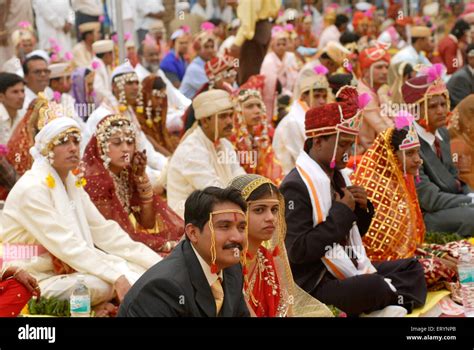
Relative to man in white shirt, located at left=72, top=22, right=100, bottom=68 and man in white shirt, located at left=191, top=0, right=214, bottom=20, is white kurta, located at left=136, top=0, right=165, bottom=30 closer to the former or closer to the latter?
man in white shirt, located at left=72, top=22, right=100, bottom=68

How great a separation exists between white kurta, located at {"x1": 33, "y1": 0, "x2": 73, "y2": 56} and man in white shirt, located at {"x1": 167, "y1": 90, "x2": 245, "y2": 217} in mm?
4969

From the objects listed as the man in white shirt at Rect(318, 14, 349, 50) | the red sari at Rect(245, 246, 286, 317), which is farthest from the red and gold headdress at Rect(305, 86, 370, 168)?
the man in white shirt at Rect(318, 14, 349, 50)

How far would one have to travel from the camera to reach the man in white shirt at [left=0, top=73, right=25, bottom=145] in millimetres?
8117

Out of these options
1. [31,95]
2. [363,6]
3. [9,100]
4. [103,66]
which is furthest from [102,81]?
[363,6]

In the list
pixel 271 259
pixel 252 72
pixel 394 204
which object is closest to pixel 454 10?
pixel 252 72

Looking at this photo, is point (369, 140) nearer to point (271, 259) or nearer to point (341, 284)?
point (341, 284)

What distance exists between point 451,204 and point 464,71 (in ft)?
11.6

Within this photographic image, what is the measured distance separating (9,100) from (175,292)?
14.5 feet

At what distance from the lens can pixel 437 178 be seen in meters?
A: 7.05

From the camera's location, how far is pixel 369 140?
28.1 feet

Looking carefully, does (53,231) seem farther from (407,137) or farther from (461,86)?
(461,86)

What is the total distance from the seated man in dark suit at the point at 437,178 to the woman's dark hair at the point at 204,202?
284 centimetres

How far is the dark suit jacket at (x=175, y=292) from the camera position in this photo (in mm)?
4016

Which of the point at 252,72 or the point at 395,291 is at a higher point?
the point at 252,72
